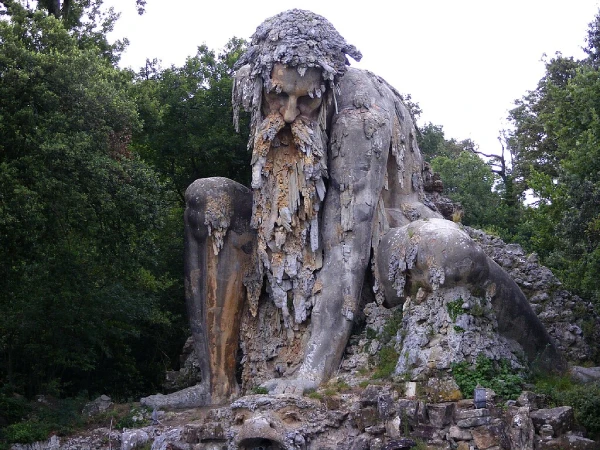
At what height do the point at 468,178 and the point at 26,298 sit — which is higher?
the point at 468,178

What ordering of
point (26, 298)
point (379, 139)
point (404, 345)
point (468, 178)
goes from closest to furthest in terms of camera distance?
point (404, 345), point (379, 139), point (26, 298), point (468, 178)

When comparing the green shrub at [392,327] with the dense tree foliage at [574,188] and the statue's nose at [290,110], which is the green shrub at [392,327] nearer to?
the statue's nose at [290,110]

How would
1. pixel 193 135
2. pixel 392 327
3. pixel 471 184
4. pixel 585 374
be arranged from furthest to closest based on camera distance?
1. pixel 471 184
2. pixel 193 135
3. pixel 392 327
4. pixel 585 374

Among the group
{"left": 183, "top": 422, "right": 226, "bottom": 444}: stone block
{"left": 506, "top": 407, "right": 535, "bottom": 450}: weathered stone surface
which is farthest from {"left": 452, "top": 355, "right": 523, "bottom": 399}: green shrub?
{"left": 183, "top": 422, "right": 226, "bottom": 444}: stone block

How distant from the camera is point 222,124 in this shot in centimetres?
2380

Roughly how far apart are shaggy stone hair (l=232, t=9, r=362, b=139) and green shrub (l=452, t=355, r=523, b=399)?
4960 millimetres

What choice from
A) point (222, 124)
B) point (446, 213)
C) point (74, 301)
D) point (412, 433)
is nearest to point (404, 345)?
point (412, 433)

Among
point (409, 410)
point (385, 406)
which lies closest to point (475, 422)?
point (409, 410)

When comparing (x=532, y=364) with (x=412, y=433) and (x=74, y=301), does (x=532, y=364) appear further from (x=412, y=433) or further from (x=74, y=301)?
(x=74, y=301)

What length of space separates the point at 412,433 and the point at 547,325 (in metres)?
4.94

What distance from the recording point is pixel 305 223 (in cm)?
1589

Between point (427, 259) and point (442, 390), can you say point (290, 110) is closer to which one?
point (427, 259)

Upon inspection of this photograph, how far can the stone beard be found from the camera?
618 inches

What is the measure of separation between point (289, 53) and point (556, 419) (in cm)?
674
